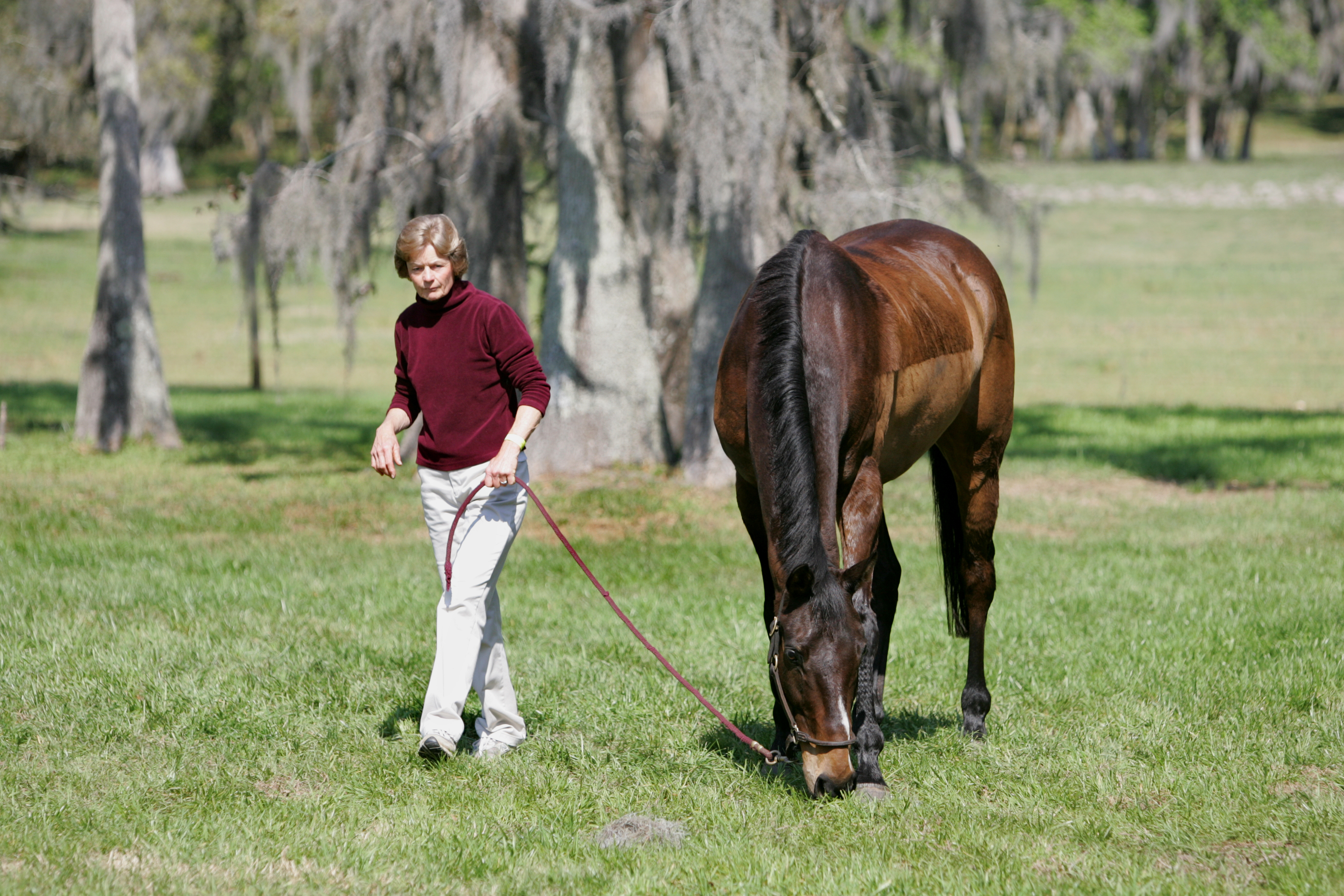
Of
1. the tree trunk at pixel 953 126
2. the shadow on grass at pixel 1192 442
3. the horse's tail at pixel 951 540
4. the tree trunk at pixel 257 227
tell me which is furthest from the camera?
the tree trunk at pixel 953 126

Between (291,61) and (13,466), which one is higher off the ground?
(291,61)

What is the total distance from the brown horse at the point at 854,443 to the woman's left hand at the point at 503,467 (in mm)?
801

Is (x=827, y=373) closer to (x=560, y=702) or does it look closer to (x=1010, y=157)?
(x=560, y=702)

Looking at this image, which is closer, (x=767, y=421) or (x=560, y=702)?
(x=767, y=421)

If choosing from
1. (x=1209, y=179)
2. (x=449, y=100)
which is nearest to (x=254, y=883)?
(x=449, y=100)

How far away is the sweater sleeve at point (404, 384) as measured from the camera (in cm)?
511

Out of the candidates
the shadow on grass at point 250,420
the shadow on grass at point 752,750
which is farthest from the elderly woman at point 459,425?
the shadow on grass at point 250,420

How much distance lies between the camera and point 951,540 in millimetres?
6195

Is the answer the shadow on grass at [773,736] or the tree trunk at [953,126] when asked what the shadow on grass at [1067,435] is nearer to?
the shadow on grass at [773,736]

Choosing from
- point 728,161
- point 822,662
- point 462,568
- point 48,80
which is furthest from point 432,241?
point 48,80

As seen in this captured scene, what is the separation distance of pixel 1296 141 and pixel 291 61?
5951cm

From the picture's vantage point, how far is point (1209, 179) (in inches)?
2048

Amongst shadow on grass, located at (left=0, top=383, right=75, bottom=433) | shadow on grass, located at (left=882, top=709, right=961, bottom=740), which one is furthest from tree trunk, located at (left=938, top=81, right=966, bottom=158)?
shadow on grass, located at (left=882, top=709, right=961, bottom=740)

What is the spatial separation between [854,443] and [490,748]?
188 centimetres
